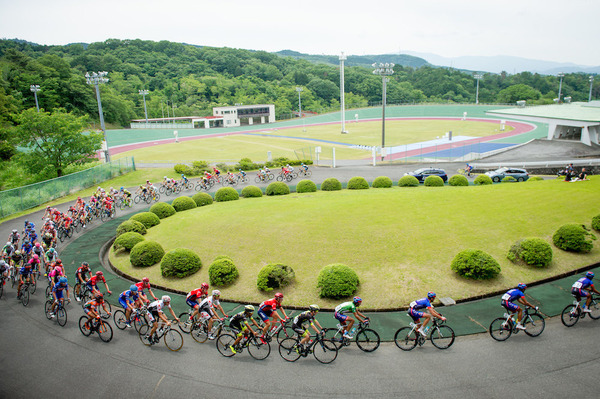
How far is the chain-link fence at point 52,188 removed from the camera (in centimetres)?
2900

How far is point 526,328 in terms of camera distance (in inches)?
489

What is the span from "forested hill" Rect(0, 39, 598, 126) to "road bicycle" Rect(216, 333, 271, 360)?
319ft

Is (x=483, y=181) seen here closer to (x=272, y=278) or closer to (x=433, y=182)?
(x=433, y=182)

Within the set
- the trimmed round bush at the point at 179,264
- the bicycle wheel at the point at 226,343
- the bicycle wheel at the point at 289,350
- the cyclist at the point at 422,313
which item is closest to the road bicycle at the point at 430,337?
the cyclist at the point at 422,313

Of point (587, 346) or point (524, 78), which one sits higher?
point (524, 78)

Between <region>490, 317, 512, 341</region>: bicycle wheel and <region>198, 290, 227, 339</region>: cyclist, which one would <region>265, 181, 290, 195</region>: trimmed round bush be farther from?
<region>490, 317, 512, 341</region>: bicycle wheel

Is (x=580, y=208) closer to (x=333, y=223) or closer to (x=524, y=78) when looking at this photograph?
(x=333, y=223)

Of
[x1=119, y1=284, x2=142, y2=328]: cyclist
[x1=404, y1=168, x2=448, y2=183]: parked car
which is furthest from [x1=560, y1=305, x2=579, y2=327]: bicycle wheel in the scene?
[x1=404, y1=168, x2=448, y2=183]: parked car

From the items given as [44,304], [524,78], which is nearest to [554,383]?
[44,304]

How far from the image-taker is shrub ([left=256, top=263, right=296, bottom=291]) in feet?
50.2

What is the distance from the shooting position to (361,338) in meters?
12.1

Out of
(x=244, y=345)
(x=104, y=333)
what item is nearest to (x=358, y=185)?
(x=244, y=345)

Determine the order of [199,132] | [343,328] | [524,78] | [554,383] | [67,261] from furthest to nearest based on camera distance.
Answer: [524,78]
[199,132]
[67,261]
[343,328]
[554,383]

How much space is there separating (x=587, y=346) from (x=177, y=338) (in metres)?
12.1
